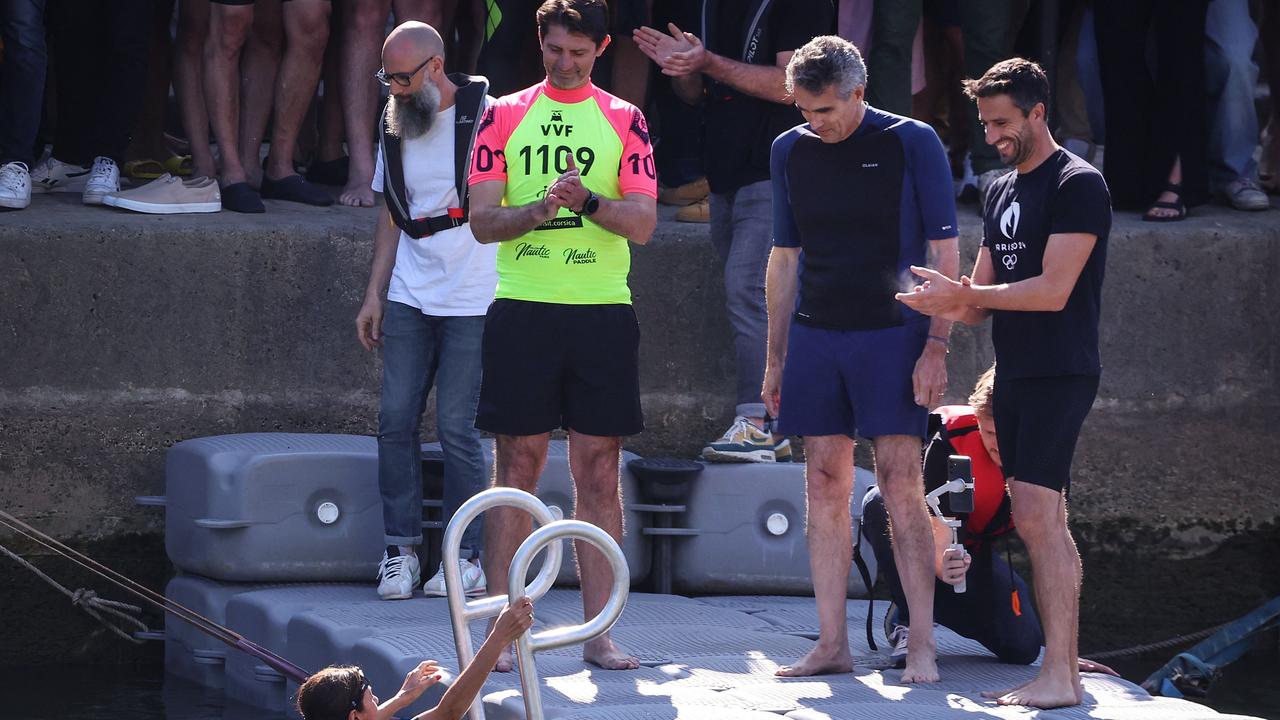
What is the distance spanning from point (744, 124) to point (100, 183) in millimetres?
2514

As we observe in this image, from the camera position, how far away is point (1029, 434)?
16.0 feet

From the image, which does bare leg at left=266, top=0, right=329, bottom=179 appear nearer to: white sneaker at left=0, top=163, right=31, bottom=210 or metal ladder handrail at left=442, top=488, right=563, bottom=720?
white sneaker at left=0, top=163, right=31, bottom=210

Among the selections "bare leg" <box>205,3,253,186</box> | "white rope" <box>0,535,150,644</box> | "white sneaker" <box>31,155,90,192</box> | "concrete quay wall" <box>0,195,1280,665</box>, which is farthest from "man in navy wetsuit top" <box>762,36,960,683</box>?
"white sneaker" <box>31,155,90,192</box>

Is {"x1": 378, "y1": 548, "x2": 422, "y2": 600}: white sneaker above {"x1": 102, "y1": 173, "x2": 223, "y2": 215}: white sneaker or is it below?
below

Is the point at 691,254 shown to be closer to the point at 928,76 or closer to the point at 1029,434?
the point at 928,76

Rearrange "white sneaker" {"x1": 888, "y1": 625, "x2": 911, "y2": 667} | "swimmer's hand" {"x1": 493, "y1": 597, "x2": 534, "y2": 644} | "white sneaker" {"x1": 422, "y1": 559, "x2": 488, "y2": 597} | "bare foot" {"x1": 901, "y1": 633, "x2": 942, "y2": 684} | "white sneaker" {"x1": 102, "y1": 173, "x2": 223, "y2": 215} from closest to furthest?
"swimmer's hand" {"x1": 493, "y1": 597, "x2": 534, "y2": 644} → "bare foot" {"x1": 901, "y1": 633, "x2": 942, "y2": 684} → "white sneaker" {"x1": 888, "y1": 625, "x2": 911, "y2": 667} → "white sneaker" {"x1": 422, "y1": 559, "x2": 488, "y2": 597} → "white sneaker" {"x1": 102, "y1": 173, "x2": 223, "y2": 215}

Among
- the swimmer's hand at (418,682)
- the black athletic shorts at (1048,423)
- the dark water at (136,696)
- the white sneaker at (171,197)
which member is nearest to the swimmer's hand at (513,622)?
the swimmer's hand at (418,682)

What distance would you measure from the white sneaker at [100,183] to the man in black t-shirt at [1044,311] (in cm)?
367

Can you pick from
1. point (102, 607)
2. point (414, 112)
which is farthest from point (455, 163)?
point (102, 607)

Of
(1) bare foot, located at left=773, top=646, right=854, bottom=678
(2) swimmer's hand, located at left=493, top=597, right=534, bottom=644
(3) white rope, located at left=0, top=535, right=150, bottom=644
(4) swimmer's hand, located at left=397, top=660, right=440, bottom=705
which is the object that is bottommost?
(3) white rope, located at left=0, top=535, right=150, bottom=644

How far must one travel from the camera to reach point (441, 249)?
5.93 m

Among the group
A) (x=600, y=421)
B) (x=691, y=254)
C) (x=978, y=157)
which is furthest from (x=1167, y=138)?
(x=600, y=421)

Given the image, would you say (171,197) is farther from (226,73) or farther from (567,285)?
(567,285)

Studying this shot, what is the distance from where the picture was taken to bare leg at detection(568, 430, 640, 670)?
522cm
